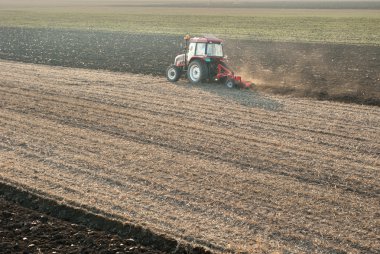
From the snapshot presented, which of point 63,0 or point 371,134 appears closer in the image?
point 371,134

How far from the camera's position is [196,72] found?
20.1 meters

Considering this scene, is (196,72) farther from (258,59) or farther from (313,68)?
(258,59)

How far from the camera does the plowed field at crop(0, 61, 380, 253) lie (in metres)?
8.95

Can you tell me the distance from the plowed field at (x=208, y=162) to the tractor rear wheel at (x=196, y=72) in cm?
114

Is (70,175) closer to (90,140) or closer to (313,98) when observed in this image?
(90,140)

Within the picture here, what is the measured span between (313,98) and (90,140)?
767 cm

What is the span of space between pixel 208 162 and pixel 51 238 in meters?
4.13

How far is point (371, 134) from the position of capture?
13984mm

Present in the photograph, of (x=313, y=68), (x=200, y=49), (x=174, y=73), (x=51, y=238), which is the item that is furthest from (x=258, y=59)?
(x=51, y=238)

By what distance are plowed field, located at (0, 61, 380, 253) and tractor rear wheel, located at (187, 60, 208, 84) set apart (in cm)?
114

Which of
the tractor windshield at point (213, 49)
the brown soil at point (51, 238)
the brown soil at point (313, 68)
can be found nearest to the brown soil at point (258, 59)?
the brown soil at point (313, 68)

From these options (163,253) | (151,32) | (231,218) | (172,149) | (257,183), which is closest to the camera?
(163,253)

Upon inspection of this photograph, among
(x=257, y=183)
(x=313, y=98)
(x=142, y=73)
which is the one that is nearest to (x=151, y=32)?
(x=142, y=73)

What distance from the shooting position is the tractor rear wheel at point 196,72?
64.7ft
